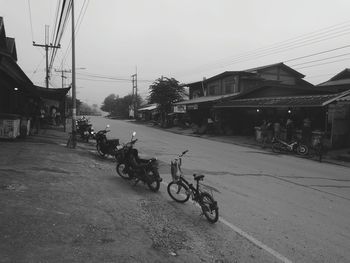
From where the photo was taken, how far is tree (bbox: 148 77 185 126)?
148 feet

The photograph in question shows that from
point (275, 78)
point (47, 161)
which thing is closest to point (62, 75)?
point (275, 78)

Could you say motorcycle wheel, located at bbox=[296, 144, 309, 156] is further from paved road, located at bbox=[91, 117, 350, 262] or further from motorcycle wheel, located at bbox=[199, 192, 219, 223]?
motorcycle wheel, located at bbox=[199, 192, 219, 223]

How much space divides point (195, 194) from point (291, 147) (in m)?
14.8

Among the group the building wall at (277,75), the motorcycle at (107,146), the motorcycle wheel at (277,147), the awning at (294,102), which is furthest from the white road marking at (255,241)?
the building wall at (277,75)

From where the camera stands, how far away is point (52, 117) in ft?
116

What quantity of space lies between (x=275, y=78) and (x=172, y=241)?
109 ft

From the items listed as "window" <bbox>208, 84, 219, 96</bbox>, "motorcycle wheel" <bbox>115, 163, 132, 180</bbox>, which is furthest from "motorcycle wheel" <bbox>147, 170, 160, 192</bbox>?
"window" <bbox>208, 84, 219, 96</bbox>

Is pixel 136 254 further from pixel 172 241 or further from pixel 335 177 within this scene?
pixel 335 177

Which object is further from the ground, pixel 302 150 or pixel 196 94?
pixel 196 94

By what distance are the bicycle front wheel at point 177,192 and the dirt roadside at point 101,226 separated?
0.16 metres

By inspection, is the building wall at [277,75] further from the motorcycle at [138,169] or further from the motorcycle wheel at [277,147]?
the motorcycle at [138,169]

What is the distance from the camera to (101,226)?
5887mm

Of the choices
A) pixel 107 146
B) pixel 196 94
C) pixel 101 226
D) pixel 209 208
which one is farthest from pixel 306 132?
pixel 196 94

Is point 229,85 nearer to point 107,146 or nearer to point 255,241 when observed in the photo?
point 107,146
